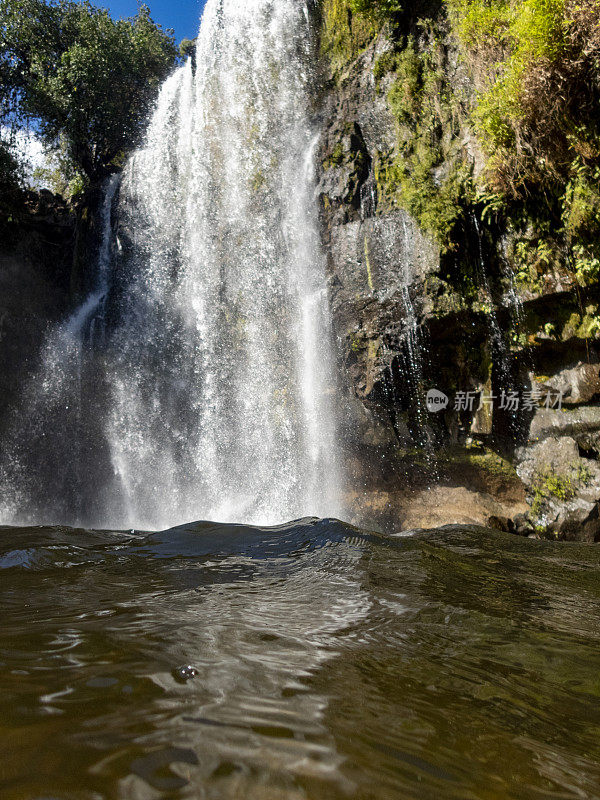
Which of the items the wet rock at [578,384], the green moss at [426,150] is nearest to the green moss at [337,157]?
the green moss at [426,150]

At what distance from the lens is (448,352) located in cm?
716

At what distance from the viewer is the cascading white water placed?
8422mm

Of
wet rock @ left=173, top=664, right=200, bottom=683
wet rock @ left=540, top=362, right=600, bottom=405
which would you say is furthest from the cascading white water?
wet rock @ left=173, top=664, right=200, bottom=683

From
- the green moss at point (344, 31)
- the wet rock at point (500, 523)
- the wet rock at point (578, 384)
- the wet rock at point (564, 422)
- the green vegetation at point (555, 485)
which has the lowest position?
the wet rock at point (500, 523)

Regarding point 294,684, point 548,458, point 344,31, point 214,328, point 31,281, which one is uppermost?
point 344,31

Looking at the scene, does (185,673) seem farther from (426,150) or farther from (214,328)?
(214,328)

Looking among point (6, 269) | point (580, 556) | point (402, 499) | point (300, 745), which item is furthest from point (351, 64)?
point (300, 745)

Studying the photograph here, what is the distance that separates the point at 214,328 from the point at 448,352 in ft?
15.3

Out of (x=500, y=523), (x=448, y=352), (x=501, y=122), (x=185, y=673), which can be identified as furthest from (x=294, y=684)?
(x=501, y=122)

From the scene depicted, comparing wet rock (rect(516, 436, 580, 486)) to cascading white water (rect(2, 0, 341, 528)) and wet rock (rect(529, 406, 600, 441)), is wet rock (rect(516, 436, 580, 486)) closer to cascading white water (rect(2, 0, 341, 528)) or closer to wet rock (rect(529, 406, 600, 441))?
wet rock (rect(529, 406, 600, 441))

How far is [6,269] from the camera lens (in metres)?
12.0

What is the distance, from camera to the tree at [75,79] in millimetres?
12898

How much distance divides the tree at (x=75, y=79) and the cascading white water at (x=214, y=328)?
2.89 m

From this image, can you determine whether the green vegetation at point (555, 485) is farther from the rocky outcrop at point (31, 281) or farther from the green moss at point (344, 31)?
the rocky outcrop at point (31, 281)
